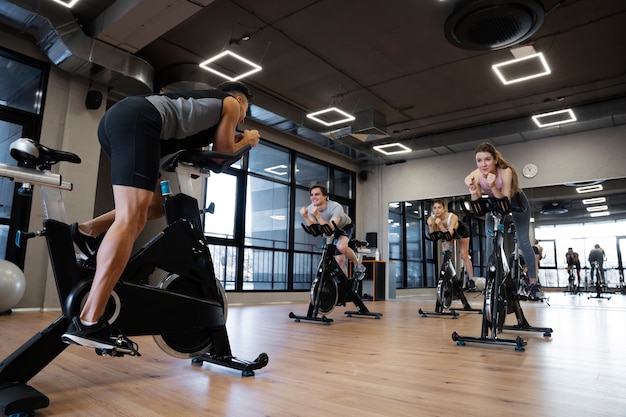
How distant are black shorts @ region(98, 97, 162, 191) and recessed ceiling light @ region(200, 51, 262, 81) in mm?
4160

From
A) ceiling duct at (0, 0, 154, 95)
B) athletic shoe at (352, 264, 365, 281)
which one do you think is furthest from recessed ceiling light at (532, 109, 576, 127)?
ceiling duct at (0, 0, 154, 95)

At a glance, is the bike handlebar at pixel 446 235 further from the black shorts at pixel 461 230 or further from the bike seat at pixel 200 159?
the bike seat at pixel 200 159

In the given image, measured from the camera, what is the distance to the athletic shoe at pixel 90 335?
1.39 metres

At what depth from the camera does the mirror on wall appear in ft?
27.8

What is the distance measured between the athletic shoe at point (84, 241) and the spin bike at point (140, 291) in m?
0.07

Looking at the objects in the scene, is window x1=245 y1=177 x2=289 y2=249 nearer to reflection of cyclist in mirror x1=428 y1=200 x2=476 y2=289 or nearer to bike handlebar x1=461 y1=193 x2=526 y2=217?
reflection of cyclist in mirror x1=428 y1=200 x2=476 y2=289

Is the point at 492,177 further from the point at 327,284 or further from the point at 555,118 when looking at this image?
the point at 555,118

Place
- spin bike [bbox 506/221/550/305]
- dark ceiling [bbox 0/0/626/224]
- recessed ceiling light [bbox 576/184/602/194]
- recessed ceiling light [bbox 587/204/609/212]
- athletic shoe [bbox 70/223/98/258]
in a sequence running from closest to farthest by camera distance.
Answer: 1. athletic shoe [bbox 70/223/98/258]
2. spin bike [bbox 506/221/550/305]
3. dark ceiling [bbox 0/0/626/224]
4. recessed ceiling light [bbox 576/184/602/194]
5. recessed ceiling light [bbox 587/204/609/212]

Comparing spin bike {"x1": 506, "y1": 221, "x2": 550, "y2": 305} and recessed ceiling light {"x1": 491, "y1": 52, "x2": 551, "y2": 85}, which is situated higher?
recessed ceiling light {"x1": 491, "y1": 52, "x2": 551, "y2": 85}

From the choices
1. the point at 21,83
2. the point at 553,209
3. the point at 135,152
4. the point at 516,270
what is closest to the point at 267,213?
the point at 21,83

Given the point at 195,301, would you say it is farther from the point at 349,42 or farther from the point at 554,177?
the point at 554,177

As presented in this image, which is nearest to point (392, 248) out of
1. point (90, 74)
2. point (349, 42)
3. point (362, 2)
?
point (349, 42)

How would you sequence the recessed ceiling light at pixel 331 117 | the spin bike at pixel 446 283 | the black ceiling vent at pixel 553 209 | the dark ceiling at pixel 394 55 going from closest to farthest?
the dark ceiling at pixel 394 55 < the spin bike at pixel 446 283 < the recessed ceiling light at pixel 331 117 < the black ceiling vent at pixel 553 209

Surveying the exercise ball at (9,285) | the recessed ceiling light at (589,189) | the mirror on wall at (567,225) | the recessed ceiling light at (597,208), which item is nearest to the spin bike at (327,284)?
the exercise ball at (9,285)
